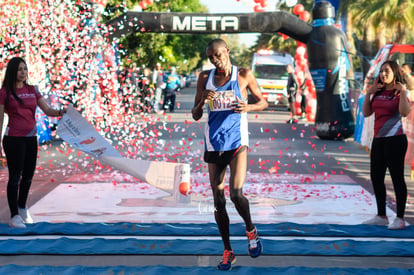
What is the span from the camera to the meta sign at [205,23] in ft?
53.3

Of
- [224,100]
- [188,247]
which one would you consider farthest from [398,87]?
[188,247]

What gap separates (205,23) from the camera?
16.3m

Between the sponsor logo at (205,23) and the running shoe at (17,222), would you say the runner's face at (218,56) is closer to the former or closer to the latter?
the running shoe at (17,222)

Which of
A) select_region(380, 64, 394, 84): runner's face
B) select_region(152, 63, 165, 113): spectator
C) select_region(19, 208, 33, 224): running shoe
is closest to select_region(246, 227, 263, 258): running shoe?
select_region(380, 64, 394, 84): runner's face

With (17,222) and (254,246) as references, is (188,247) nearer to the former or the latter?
(254,246)

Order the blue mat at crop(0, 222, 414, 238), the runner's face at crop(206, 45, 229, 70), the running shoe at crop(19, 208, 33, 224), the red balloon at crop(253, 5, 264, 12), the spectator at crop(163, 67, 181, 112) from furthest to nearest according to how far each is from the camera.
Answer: the spectator at crop(163, 67, 181, 112), the red balloon at crop(253, 5, 264, 12), the running shoe at crop(19, 208, 33, 224), the blue mat at crop(0, 222, 414, 238), the runner's face at crop(206, 45, 229, 70)

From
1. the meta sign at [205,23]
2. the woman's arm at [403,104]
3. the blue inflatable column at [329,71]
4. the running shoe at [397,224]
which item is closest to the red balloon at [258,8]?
the meta sign at [205,23]

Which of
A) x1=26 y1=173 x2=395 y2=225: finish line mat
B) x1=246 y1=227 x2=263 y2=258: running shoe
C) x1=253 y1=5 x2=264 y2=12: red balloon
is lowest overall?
x1=26 y1=173 x2=395 y2=225: finish line mat

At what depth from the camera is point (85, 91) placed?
16.6 metres

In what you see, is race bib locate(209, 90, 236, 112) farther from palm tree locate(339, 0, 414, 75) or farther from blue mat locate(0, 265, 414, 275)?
palm tree locate(339, 0, 414, 75)

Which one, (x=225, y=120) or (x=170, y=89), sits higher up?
(x=225, y=120)

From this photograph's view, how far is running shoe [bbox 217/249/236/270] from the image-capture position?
5816 mm

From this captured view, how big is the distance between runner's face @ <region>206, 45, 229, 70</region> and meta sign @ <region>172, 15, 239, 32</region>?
10.6m

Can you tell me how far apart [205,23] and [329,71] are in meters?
3.33
